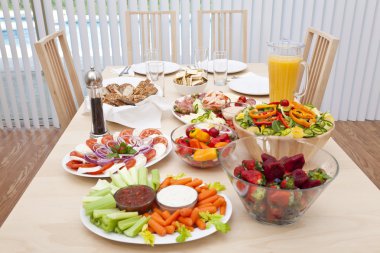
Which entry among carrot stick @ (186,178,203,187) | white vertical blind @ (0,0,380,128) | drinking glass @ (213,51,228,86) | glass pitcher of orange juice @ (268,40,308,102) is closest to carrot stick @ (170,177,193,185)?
carrot stick @ (186,178,203,187)

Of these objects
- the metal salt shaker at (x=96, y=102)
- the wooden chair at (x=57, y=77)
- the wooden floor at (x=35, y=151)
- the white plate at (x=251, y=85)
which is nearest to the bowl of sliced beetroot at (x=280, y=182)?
the metal salt shaker at (x=96, y=102)

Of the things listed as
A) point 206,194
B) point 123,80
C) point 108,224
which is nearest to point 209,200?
point 206,194

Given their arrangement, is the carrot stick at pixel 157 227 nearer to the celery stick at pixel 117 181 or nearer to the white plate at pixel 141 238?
the white plate at pixel 141 238

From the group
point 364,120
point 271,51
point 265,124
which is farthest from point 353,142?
point 265,124

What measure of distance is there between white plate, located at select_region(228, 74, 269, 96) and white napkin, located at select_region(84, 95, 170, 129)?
443mm

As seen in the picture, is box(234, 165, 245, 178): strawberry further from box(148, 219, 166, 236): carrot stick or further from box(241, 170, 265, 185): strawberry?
box(148, 219, 166, 236): carrot stick

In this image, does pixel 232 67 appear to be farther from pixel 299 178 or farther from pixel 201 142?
pixel 299 178

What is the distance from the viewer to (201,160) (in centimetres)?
103

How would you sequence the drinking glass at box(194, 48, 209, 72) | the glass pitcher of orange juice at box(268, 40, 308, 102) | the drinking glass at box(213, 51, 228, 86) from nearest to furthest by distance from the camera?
the glass pitcher of orange juice at box(268, 40, 308, 102), the drinking glass at box(213, 51, 228, 86), the drinking glass at box(194, 48, 209, 72)

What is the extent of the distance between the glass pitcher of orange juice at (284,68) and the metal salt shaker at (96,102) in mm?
660

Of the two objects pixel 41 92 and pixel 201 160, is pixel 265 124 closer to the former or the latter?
pixel 201 160

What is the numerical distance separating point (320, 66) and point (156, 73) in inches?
32.1

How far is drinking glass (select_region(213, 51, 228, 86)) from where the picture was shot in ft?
5.85

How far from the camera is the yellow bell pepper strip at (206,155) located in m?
1.03
